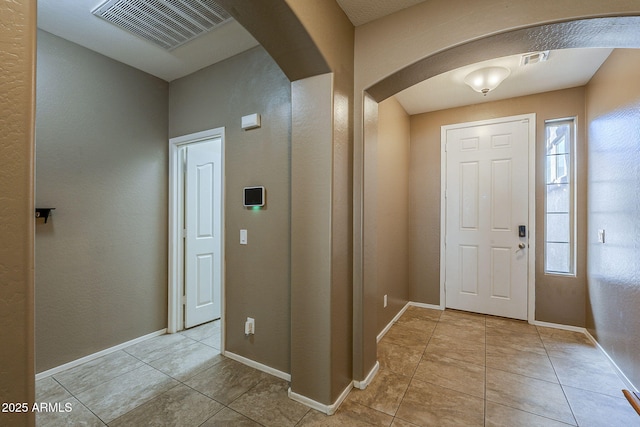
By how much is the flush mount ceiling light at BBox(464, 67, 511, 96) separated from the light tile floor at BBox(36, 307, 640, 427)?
8.17 feet

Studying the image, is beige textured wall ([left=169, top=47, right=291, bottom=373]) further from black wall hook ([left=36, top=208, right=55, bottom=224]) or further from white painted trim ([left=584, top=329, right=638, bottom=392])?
white painted trim ([left=584, top=329, right=638, bottom=392])

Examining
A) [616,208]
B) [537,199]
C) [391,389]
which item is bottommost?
[391,389]

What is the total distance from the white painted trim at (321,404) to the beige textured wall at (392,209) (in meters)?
1.04

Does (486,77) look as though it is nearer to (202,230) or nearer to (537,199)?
(537,199)

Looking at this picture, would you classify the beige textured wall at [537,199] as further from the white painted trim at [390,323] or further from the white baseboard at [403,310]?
the white painted trim at [390,323]

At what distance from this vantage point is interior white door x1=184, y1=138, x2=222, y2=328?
3.02 m

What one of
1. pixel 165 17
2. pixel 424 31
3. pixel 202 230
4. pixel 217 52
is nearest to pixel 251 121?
pixel 217 52

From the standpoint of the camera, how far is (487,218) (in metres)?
3.40

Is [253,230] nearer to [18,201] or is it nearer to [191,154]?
[191,154]

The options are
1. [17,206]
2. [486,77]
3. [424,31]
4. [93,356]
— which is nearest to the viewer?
[17,206]

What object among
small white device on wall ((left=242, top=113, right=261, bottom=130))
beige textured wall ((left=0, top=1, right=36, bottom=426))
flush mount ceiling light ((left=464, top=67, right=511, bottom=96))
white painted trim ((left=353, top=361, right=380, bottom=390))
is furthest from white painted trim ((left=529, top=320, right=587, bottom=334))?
beige textured wall ((left=0, top=1, right=36, bottom=426))

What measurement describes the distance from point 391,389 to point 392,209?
1.86 meters

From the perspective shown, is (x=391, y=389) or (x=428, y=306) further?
(x=428, y=306)

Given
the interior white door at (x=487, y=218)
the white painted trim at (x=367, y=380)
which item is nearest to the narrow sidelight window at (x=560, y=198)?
the interior white door at (x=487, y=218)
